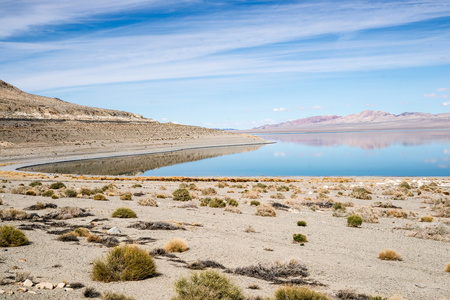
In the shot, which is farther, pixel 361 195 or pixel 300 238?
pixel 361 195

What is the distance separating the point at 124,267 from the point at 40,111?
10129cm

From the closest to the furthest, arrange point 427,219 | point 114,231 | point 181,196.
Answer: point 114,231
point 427,219
point 181,196

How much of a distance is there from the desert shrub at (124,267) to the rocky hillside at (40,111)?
279 feet

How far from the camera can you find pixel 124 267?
7.28m

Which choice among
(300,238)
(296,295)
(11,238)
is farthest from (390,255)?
(11,238)

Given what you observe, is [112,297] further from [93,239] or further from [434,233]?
[434,233]

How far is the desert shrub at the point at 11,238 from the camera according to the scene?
29.7 ft

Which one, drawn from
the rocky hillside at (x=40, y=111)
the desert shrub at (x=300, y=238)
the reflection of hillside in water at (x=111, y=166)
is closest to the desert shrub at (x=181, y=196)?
the desert shrub at (x=300, y=238)

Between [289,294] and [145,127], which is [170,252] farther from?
[145,127]

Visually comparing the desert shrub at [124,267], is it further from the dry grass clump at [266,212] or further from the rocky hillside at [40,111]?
the rocky hillside at [40,111]

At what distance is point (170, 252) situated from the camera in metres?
9.55

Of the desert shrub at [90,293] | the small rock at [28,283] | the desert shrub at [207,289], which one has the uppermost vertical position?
the desert shrub at [207,289]

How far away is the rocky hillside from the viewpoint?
292ft

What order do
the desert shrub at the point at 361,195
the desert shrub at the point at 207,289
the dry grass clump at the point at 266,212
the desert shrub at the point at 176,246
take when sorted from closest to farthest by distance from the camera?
the desert shrub at the point at 207,289, the desert shrub at the point at 176,246, the dry grass clump at the point at 266,212, the desert shrub at the point at 361,195
